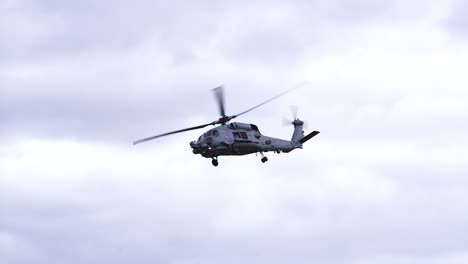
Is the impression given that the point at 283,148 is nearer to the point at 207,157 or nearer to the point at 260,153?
the point at 260,153

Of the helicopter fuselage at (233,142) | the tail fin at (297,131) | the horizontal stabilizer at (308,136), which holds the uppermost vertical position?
the tail fin at (297,131)

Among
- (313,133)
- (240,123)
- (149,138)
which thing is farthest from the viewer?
(313,133)

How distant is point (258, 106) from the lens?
102688 mm

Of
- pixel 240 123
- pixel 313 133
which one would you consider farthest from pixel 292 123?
pixel 240 123

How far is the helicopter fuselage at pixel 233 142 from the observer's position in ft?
346

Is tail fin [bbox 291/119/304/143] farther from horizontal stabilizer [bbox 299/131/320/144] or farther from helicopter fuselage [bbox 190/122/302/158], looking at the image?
helicopter fuselage [bbox 190/122/302/158]

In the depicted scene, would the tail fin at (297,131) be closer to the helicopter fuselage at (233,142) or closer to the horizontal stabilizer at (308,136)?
the horizontal stabilizer at (308,136)

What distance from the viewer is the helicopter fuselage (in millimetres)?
105562

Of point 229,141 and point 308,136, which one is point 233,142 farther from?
point 308,136

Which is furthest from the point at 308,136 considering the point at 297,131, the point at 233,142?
the point at 233,142

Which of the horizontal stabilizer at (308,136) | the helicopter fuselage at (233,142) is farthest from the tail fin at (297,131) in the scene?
the helicopter fuselage at (233,142)

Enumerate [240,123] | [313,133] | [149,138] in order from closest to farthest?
[149,138] → [240,123] → [313,133]

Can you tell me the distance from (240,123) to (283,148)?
724 cm

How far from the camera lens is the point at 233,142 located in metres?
107
